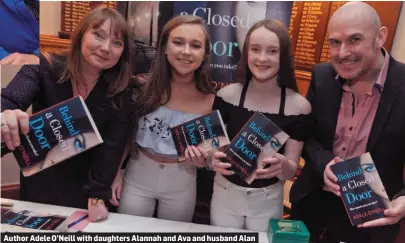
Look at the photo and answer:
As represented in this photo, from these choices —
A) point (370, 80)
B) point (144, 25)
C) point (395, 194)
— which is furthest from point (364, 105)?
point (144, 25)

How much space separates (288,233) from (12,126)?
119cm

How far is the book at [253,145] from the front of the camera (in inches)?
58.4

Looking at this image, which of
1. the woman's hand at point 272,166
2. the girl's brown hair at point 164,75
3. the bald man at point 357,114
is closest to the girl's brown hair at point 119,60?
the girl's brown hair at point 164,75

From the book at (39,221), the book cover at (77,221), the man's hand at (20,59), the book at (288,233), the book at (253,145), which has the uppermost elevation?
the man's hand at (20,59)

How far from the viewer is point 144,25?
2.00m

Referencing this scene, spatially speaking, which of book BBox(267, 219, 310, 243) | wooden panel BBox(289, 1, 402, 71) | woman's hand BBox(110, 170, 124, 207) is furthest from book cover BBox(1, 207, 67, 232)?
wooden panel BBox(289, 1, 402, 71)

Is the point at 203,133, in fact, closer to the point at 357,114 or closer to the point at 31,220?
the point at 357,114

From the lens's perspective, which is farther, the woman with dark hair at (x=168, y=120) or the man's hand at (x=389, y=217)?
the woman with dark hair at (x=168, y=120)

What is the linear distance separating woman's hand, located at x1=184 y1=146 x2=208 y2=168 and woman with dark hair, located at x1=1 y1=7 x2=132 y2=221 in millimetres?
343

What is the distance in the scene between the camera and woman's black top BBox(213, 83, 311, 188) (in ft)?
5.18

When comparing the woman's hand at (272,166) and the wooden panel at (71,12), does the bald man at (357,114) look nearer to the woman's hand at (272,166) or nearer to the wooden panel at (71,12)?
the woman's hand at (272,166)

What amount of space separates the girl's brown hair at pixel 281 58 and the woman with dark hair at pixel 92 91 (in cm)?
56

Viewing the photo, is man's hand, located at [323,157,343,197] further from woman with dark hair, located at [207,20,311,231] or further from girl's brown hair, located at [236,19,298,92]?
girl's brown hair, located at [236,19,298,92]

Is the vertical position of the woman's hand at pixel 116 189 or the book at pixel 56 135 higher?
the book at pixel 56 135
